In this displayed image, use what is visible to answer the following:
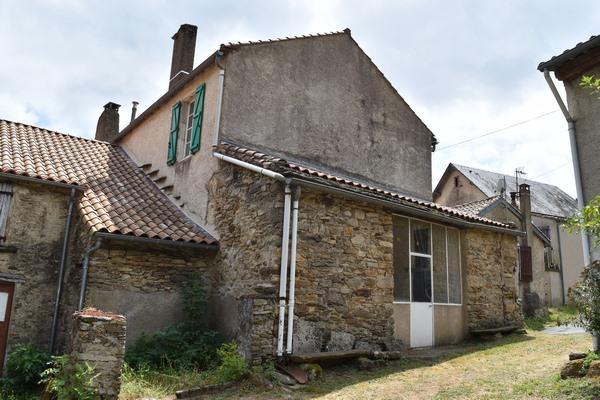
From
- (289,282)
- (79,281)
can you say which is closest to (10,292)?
(79,281)

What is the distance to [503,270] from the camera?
1217 centimetres

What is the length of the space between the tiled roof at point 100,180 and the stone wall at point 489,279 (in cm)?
598

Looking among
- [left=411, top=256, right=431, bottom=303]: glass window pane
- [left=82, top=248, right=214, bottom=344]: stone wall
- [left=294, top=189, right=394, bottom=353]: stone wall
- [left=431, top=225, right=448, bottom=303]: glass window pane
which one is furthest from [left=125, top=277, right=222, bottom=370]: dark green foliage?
[left=431, top=225, right=448, bottom=303]: glass window pane

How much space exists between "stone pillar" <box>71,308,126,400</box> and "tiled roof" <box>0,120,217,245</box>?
8.66ft

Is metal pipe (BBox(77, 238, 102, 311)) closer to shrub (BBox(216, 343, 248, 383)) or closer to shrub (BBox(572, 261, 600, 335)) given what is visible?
shrub (BBox(216, 343, 248, 383))

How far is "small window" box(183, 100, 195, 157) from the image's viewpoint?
11.7 metres

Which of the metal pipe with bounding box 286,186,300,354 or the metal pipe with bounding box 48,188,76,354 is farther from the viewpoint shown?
the metal pipe with bounding box 48,188,76,354

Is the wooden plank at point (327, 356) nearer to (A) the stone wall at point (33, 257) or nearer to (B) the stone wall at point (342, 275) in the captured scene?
(B) the stone wall at point (342, 275)

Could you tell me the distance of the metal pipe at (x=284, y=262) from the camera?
25.5 ft

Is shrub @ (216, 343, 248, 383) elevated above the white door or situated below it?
below

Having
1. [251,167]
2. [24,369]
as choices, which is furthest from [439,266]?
[24,369]

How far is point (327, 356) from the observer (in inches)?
308

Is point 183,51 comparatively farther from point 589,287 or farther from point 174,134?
point 589,287

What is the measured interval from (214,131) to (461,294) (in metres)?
6.75
